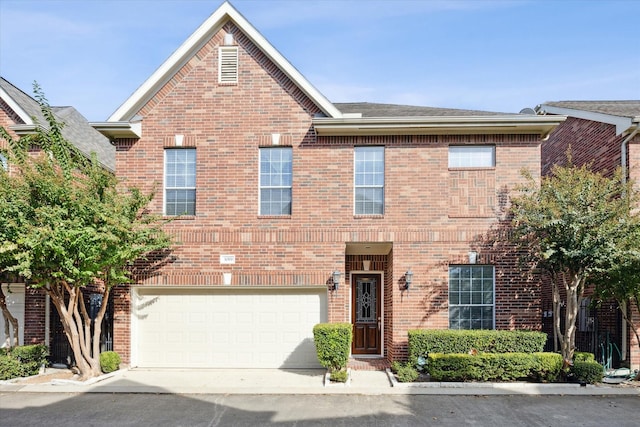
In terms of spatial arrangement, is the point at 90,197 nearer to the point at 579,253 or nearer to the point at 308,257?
the point at 308,257

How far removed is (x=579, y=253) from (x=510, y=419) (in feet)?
13.0

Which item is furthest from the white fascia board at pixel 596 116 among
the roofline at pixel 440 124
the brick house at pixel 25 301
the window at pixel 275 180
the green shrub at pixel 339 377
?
the brick house at pixel 25 301

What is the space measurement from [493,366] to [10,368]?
35.3 feet

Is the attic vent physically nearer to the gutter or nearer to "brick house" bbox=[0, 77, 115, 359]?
"brick house" bbox=[0, 77, 115, 359]

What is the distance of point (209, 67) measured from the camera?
1384 cm

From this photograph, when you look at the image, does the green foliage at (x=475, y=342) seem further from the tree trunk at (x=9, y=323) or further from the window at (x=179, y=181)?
the tree trunk at (x=9, y=323)

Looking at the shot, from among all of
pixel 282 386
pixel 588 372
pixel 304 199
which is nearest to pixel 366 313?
pixel 304 199

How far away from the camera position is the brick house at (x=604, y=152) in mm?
13118

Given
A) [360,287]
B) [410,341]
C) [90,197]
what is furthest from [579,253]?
[90,197]

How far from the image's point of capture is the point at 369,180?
13688mm

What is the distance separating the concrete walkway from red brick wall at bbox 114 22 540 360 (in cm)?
159

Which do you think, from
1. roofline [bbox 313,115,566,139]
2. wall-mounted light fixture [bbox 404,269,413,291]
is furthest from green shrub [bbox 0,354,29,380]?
wall-mounted light fixture [bbox 404,269,413,291]

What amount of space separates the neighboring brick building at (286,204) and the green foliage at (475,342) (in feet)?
2.51

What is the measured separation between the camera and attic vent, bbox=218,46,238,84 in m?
13.8
